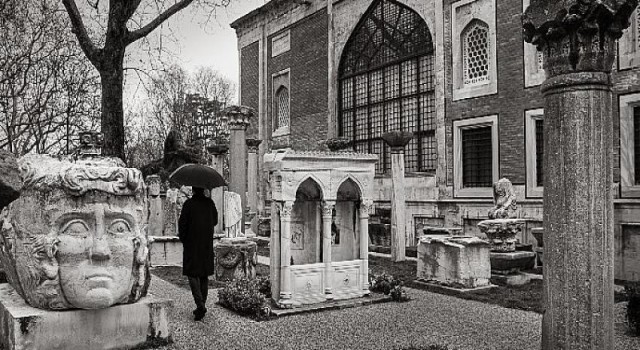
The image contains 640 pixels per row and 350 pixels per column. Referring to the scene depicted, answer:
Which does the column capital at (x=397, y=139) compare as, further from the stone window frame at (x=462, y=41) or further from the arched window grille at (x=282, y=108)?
the arched window grille at (x=282, y=108)

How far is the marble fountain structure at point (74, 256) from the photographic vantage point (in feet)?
17.8

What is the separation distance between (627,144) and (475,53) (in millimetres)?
6044

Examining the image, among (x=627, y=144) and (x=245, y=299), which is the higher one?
(x=627, y=144)

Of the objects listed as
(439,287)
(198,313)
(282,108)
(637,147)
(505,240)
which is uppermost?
(282,108)

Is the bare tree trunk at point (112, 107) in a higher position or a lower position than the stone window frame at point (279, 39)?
lower

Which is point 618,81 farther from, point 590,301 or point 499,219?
point 590,301

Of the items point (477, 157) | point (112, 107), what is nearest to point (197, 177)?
point (112, 107)

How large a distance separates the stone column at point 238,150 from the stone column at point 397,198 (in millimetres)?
4146

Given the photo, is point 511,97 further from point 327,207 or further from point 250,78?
point 250,78

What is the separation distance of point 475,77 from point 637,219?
A: 6.82 metres

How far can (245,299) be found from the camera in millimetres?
8070

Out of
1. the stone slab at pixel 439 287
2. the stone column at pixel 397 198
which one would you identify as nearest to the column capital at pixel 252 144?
the stone column at pixel 397 198

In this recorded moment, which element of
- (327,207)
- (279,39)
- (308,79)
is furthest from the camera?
(279,39)

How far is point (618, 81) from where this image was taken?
12312 mm
